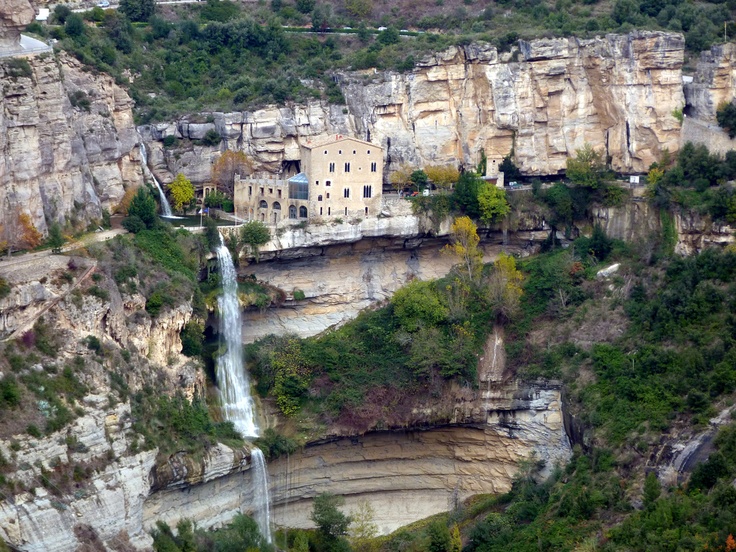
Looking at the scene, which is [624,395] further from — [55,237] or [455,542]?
[55,237]

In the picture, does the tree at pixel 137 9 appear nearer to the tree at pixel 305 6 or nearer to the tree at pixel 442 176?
the tree at pixel 305 6

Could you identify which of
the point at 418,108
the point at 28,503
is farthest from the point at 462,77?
the point at 28,503

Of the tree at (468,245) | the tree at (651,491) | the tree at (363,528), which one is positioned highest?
the tree at (468,245)

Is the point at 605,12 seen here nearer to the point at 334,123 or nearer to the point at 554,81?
the point at 554,81

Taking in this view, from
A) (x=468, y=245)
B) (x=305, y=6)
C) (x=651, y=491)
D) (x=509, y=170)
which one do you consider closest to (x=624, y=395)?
(x=651, y=491)

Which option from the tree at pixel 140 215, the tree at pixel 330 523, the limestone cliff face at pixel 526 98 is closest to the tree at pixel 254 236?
the tree at pixel 140 215

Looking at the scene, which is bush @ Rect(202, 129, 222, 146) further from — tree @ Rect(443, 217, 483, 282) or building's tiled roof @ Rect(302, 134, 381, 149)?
tree @ Rect(443, 217, 483, 282)
